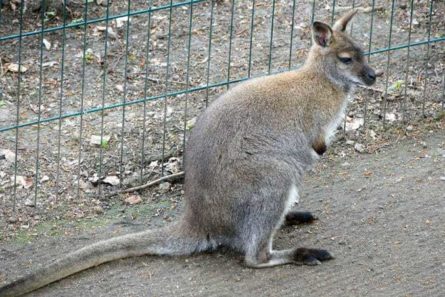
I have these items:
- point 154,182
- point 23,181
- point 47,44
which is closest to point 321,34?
point 154,182

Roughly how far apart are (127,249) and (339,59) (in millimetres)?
1673

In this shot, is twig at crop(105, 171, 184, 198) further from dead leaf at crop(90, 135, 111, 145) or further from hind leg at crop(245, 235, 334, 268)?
hind leg at crop(245, 235, 334, 268)

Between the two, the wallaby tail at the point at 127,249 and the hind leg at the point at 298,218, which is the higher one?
the wallaby tail at the point at 127,249

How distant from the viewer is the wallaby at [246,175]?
253 inches

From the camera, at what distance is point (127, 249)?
659 cm

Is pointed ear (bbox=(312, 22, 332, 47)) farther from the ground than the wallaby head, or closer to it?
farther from the ground

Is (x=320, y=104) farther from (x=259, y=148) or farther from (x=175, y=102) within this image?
(x=175, y=102)

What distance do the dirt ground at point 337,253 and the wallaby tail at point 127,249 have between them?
6 cm

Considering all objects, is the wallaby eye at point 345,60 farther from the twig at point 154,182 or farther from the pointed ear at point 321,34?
the twig at point 154,182

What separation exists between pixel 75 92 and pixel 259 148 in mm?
2145

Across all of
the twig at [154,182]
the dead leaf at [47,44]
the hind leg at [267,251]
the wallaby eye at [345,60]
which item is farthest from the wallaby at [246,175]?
the dead leaf at [47,44]

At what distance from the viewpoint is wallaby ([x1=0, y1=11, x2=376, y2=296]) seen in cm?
643

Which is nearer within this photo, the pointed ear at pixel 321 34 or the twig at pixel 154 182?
the pointed ear at pixel 321 34

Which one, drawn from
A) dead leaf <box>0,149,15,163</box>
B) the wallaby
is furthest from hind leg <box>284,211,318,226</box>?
dead leaf <box>0,149,15,163</box>
